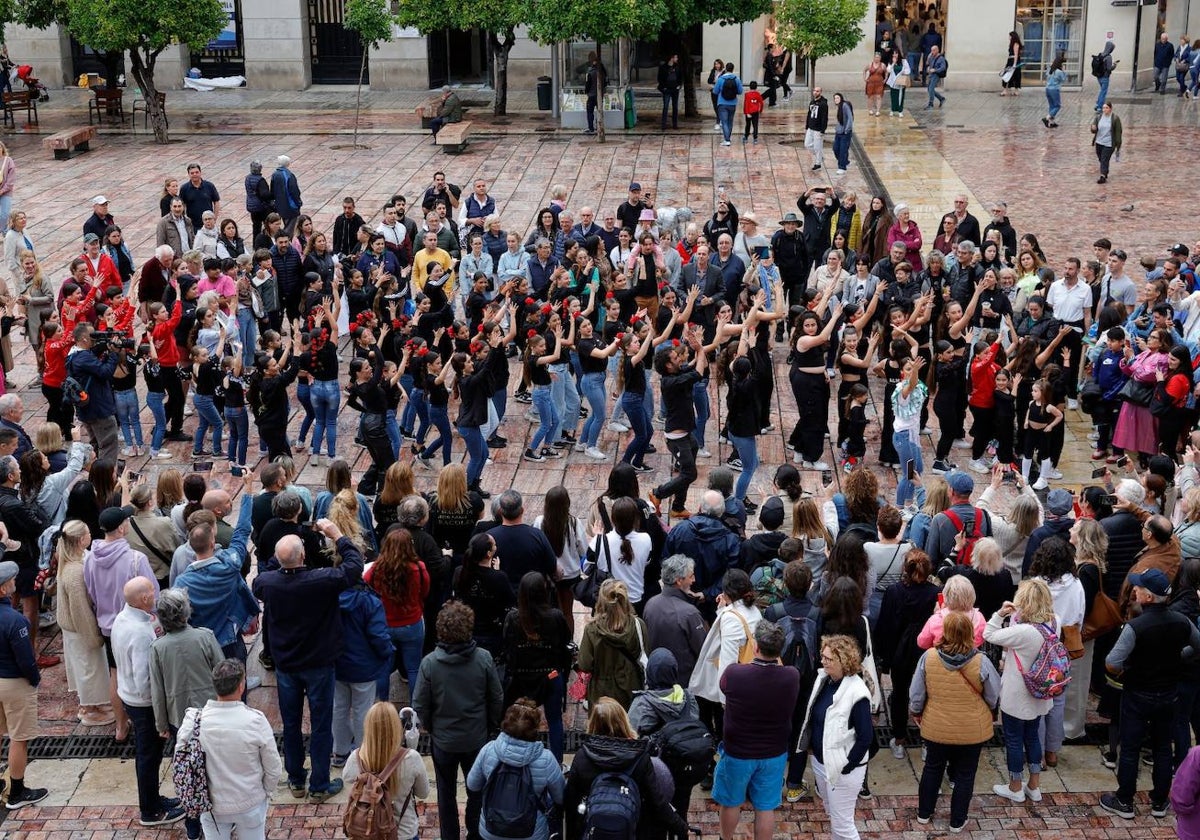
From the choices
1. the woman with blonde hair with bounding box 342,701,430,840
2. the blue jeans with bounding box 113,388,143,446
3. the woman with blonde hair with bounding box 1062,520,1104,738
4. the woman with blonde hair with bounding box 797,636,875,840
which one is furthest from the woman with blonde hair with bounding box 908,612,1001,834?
the blue jeans with bounding box 113,388,143,446

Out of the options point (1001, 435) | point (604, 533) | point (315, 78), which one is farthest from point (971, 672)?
point (315, 78)

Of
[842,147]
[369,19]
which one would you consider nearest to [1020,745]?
[842,147]

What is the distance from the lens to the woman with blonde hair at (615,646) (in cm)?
799

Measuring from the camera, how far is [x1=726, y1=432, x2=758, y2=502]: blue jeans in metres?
12.2

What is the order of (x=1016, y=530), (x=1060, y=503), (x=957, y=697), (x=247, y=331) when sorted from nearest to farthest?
(x=957, y=697), (x=1060, y=503), (x=1016, y=530), (x=247, y=331)

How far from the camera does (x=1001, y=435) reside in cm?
1303

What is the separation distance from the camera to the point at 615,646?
8.02 meters

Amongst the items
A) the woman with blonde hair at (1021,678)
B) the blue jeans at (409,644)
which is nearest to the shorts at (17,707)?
the blue jeans at (409,644)

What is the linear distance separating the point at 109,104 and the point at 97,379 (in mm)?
22252

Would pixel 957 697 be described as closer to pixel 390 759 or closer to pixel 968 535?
pixel 968 535

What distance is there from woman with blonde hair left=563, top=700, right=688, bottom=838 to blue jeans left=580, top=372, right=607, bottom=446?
21.8 feet

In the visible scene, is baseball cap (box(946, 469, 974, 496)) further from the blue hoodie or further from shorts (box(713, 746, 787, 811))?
the blue hoodie

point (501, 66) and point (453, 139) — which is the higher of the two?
point (501, 66)

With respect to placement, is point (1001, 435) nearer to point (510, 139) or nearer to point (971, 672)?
point (971, 672)
